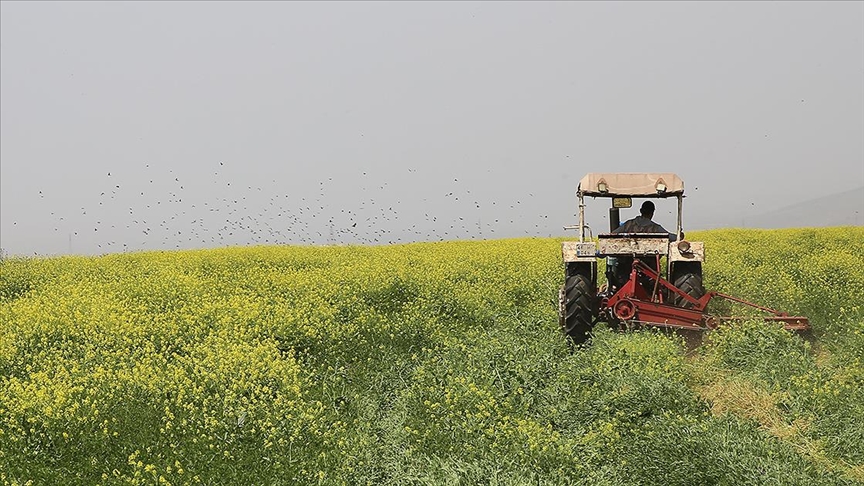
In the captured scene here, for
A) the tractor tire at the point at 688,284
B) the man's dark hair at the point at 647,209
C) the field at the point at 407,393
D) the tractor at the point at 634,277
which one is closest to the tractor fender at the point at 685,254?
Answer: the tractor at the point at 634,277

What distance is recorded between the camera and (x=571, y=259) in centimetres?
832

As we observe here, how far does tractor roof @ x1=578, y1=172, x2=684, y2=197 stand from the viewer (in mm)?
Result: 8727

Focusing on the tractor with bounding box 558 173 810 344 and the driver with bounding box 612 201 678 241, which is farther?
the driver with bounding box 612 201 678 241

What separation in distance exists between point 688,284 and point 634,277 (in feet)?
3.10

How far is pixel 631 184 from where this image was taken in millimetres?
8797

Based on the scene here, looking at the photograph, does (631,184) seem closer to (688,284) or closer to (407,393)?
(688,284)

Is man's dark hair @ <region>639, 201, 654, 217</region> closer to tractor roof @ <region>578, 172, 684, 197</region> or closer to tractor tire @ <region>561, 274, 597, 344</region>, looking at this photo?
tractor roof @ <region>578, 172, 684, 197</region>

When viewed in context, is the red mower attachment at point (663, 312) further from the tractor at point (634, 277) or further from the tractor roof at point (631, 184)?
the tractor roof at point (631, 184)

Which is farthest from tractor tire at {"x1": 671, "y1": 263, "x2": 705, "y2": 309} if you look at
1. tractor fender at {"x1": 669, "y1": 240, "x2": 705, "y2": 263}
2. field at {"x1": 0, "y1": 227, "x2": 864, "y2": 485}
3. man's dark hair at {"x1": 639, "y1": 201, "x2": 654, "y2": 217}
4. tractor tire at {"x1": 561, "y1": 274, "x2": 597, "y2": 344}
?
tractor tire at {"x1": 561, "y1": 274, "x2": 597, "y2": 344}

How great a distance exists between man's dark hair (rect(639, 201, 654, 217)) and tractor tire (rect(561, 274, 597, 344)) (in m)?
1.55

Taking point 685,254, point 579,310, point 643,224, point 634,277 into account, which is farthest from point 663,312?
point 643,224

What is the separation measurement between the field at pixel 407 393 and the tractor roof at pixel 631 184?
6.21 ft

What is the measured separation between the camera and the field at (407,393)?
14.7 feet

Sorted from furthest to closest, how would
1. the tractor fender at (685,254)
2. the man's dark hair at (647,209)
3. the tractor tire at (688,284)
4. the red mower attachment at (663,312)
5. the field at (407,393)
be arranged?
the man's dark hair at (647,209) → the tractor fender at (685,254) → the tractor tire at (688,284) → the red mower attachment at (663,312) → the field at (407,393)
